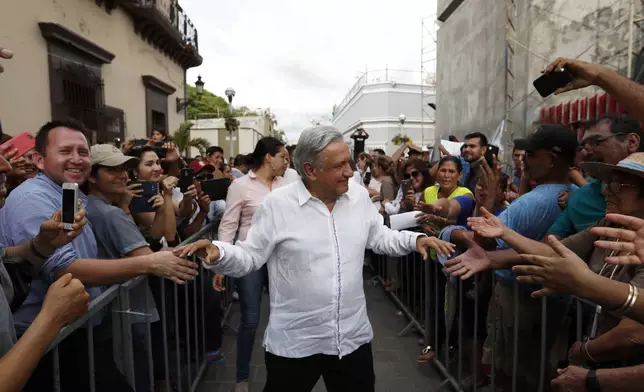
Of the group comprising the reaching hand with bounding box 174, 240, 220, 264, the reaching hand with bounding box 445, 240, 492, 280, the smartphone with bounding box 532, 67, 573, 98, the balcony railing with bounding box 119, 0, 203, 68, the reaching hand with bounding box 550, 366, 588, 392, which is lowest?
the reaching hand with bounding box 550, 366, 588, 392

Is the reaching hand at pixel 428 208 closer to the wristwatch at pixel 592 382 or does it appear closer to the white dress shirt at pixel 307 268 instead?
the white dress shirt at pixel 307 268

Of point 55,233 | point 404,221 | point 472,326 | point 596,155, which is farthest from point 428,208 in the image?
point 55,233

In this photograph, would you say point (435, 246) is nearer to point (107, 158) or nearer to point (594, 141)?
point (594, 141)

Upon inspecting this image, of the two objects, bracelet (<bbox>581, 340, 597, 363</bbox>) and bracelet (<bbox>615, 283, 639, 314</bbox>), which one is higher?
bracelet (<bbox>615, 283, 639, 314</bbox>)

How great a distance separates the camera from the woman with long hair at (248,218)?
3.71 metres

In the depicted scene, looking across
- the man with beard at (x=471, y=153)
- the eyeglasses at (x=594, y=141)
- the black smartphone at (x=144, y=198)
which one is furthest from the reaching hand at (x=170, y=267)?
the man with beard at (x=471, y=153)

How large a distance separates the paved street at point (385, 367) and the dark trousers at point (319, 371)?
5.10 ft

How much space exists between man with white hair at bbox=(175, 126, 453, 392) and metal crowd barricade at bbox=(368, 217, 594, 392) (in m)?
0.91

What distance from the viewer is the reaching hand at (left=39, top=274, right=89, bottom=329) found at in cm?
156

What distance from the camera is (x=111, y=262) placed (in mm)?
2281

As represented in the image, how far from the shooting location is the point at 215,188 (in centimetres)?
451

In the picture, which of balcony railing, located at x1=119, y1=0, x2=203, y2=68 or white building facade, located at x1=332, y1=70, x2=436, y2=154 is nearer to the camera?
balcony railing, located at x1=119, y1=0, x2=203, y2=68

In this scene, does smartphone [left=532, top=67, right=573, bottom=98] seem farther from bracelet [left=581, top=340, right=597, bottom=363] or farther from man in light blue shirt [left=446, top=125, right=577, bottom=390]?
bracelet [left=581, top=340, right=597, bottom=363]

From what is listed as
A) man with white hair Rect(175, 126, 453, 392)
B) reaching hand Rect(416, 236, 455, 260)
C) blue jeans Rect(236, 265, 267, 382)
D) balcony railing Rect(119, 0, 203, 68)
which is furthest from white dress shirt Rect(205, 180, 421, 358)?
balcony railing Rect(119, 0, 203, 68)
